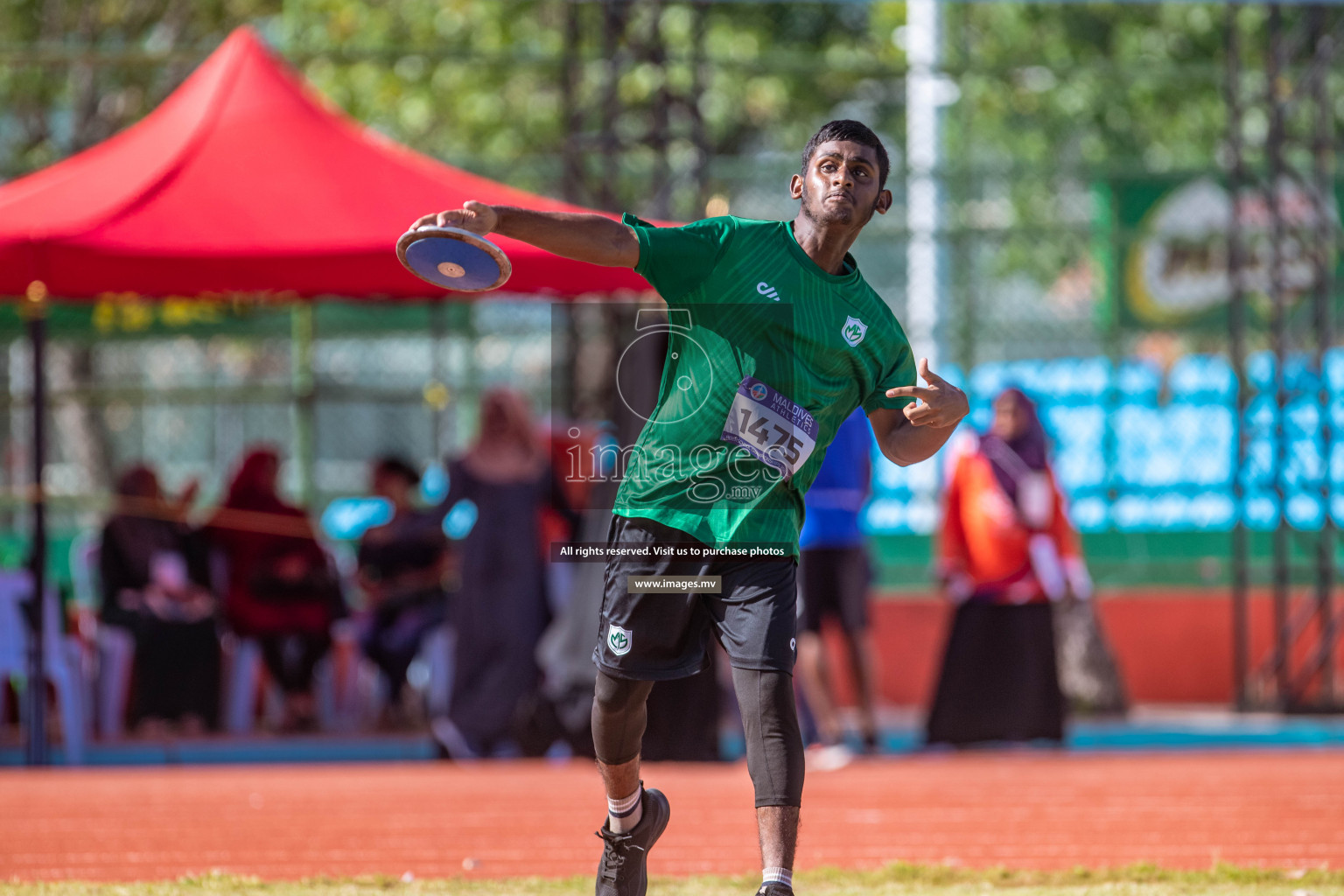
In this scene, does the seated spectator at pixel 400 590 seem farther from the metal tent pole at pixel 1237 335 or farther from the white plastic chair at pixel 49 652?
the metal tent pole at pixel 1237 335

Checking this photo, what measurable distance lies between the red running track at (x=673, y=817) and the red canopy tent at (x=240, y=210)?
7.28 feet

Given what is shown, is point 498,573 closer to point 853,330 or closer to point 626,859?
point 626,859

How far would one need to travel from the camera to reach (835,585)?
8188 mm

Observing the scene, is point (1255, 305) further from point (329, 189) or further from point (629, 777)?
point (629, 777)

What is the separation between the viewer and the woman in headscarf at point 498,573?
26.7 feet

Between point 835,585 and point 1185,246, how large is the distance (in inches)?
166

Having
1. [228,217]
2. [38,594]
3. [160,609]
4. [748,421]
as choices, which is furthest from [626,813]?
[160,609]

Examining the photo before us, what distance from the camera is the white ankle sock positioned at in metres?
4.09

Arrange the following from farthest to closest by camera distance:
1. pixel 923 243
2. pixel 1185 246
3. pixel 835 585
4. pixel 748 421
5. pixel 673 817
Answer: pixel 1185 246
pixel 923 243
pixel 835 585
pixel 673 817
pixel 748 421

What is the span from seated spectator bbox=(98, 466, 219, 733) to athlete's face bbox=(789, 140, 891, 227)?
593cm

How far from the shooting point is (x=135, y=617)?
887cm

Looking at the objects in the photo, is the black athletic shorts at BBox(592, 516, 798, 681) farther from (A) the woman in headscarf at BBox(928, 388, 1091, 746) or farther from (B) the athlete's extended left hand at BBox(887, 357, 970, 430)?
(A) the woman in headscarf at BBox(928, 388, 1091, 746)

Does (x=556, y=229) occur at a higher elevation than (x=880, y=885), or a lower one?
higher

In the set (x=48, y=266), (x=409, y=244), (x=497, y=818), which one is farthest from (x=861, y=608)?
(x=409, y=244)
